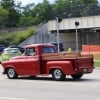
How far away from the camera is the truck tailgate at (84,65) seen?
56.4 feet

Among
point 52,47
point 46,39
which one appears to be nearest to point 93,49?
point 46,39

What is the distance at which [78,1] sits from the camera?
120188mm

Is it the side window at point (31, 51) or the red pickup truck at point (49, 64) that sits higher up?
the side window at point (31, 51)

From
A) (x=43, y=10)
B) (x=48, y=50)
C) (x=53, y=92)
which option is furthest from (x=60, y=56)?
(x=43, y=10)

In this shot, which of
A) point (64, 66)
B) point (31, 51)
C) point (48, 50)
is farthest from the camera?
point (48, 50)

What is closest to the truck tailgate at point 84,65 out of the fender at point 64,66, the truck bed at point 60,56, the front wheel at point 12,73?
the truck bed at point 60,56

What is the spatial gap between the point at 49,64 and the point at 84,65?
172 cm

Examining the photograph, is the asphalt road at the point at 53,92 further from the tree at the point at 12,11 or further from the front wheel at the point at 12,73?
the tree at the point at 12,11

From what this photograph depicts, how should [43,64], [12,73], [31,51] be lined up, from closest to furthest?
[43,64] → [31,51] → [12,73]

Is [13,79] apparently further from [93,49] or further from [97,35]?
[97,35]

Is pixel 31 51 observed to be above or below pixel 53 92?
above

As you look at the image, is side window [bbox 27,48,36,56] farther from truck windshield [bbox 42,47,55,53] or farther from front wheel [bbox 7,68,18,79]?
front wheel [bbox 7,68,18,79]

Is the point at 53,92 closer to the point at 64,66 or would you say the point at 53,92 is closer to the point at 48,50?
the point at 64,66

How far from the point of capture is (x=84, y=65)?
57.6ft
